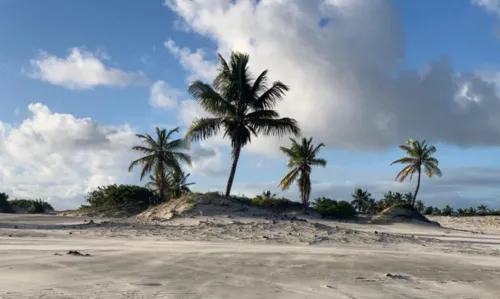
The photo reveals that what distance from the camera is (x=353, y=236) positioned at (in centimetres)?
1816

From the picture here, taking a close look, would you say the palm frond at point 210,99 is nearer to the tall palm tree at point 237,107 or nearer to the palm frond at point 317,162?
the tall palm tree at point 237,107

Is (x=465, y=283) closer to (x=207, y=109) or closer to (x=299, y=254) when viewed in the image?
(x=299, y=254)

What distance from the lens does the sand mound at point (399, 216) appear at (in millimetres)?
34403

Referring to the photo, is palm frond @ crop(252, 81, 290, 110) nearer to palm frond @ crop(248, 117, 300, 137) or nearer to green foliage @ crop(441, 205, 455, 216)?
palm frond @ crop(248, 117, 300, 137)

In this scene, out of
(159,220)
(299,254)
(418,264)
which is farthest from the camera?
(159,220)

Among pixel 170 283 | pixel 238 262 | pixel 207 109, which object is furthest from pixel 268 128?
pixel 170 283

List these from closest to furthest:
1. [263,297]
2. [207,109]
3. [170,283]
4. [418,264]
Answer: [263,297] < [170,283] < [418,264] < [207,109]

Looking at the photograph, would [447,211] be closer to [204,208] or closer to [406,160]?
[406,160]

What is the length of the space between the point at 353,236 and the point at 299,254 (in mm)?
6880

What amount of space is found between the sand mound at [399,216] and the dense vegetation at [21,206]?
31.1 metres

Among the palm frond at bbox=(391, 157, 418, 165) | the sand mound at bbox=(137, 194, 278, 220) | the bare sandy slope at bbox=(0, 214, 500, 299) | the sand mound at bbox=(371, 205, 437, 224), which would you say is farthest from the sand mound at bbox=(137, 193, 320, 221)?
the palm frond at bbox=(391, 157, 418, 165)

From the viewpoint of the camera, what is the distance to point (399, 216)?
35188mm

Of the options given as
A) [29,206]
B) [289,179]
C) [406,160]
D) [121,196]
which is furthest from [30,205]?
[406,160]

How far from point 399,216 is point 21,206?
36095 mm
